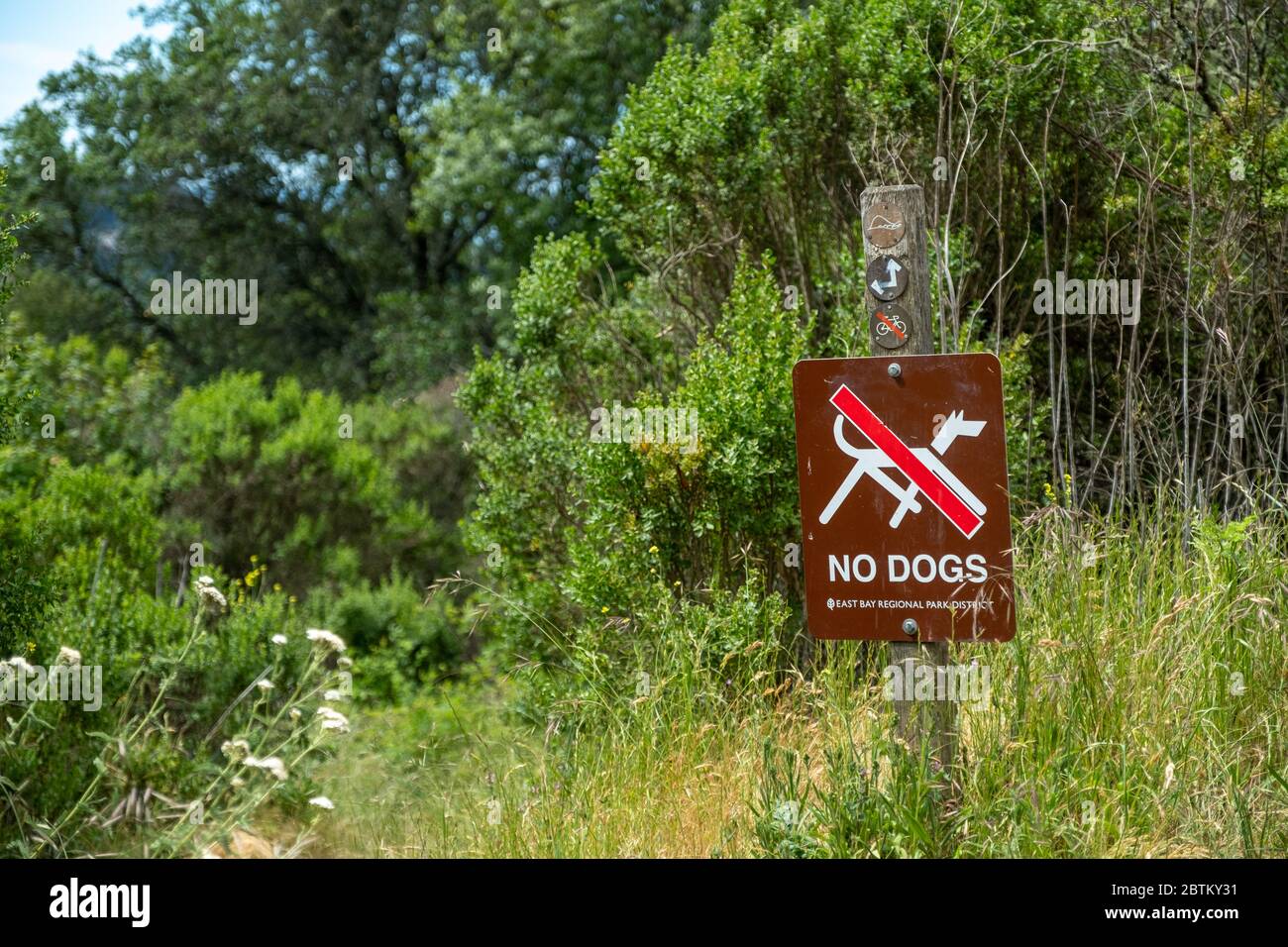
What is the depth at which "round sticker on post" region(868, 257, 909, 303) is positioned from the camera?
11.0 feet

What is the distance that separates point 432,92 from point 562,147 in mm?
4389

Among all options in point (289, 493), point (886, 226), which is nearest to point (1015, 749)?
point (886, 226)

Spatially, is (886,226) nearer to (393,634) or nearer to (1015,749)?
(1015,749)

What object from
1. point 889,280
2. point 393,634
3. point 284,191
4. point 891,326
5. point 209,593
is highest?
point 284,191

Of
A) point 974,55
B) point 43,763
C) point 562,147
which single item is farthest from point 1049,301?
point 562,147

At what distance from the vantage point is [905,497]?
10.6 feet

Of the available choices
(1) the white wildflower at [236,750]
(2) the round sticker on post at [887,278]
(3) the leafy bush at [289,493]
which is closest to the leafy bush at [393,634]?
(3) the leafy bush at [289,493]

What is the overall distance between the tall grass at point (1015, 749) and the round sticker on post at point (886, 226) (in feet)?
3.71

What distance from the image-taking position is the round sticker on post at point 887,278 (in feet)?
11.0

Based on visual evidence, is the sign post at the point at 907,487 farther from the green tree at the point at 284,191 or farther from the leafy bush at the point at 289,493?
the green tree at the point at 284,191

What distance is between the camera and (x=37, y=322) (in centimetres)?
1980

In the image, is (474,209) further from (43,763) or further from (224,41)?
(43,763)

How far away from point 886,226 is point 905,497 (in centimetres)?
77

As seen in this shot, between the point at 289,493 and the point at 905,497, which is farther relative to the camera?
the point at 289,493
